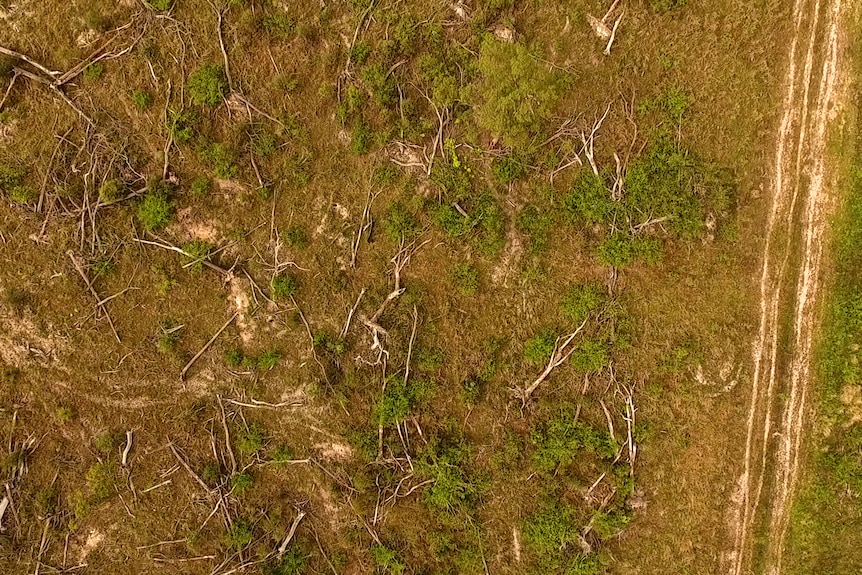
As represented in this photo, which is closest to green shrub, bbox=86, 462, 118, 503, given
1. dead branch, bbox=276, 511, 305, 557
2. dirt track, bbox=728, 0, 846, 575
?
dead branch, bbox=276, 511, 305, 557

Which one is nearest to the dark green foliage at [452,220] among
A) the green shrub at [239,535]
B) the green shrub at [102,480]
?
the green shrub at [239,535]

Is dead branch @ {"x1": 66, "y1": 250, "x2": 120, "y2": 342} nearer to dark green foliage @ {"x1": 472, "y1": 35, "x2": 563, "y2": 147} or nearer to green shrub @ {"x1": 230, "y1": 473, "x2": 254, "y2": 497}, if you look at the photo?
green shrub @ {"x1": 230, "y1": 473, "x2": 254, "y2": 497}

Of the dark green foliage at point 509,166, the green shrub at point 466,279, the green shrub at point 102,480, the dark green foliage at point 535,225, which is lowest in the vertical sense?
the green shrub at point 102,480

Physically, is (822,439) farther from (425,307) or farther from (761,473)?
(425,307)

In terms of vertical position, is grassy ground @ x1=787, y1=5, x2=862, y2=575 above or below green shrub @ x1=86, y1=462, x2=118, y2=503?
above

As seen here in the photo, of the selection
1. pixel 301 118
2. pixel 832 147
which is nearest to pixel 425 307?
pixel 301 118

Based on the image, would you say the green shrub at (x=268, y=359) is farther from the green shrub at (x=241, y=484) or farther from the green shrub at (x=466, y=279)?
the green shrub at (x=466, y=279)
